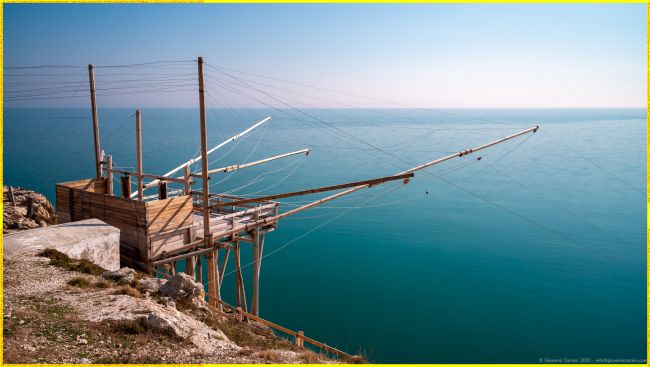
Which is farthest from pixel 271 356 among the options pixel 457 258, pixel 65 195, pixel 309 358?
pixel 457 258

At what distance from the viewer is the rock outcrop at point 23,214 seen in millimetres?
→ 24003

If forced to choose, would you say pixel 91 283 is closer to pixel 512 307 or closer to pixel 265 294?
pixel 265 294

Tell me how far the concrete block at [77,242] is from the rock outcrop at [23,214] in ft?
26.4

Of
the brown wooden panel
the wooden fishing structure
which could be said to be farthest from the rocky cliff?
the brown wooden panel

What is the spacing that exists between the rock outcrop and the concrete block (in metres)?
8.06

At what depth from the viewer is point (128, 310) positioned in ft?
38.9

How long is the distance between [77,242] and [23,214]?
51.3 feet

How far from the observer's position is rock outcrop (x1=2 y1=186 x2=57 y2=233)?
2400 cm

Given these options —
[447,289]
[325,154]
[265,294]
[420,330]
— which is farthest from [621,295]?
[325,154]

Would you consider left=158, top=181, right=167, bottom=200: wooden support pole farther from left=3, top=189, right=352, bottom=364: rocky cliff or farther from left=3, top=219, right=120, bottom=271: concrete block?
left=3, top=189, right=352, bottom=364: rocky cliff

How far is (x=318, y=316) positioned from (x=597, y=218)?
36662 millimetres

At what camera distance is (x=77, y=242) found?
15.6m

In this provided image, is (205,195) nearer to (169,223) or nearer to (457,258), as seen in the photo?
(169,223)

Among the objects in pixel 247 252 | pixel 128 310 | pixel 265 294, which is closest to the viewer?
pixel 128 310
